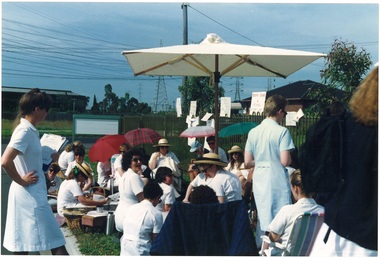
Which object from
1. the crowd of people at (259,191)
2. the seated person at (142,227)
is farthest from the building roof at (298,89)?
the seated person at (142,227)

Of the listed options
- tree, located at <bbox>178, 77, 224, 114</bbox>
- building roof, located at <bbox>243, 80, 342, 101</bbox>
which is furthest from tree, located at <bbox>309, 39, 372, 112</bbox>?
tree, located at <bbox>178, 77, 224, 114</bbox>

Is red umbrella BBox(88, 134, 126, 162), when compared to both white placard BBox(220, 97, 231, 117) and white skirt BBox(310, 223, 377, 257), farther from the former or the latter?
white skirt BBox(310, 223, 377, 257)

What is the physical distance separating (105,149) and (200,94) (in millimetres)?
5098

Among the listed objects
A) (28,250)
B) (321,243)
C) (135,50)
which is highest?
(135,50)

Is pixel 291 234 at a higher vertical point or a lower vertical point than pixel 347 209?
lower

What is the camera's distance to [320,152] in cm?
287

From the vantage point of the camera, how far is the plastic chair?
4.02m

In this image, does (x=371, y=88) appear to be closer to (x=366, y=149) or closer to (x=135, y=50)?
(x=366, y=149)

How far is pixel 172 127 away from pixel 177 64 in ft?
22.7

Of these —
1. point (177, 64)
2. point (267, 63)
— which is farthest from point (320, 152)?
point (177, 64)

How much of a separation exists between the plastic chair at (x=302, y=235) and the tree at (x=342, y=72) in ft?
11.5

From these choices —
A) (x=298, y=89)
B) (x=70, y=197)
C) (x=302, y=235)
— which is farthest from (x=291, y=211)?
(x=298, y=89)

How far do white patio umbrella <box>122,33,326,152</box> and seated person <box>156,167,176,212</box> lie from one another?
0.81m

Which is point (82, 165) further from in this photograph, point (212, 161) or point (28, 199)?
point (28, 199)
